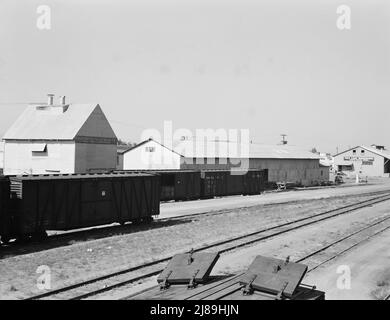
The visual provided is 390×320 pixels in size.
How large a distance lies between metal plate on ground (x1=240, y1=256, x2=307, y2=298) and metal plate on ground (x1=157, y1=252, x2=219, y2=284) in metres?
0.97

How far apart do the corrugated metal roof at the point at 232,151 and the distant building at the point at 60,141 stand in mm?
8988

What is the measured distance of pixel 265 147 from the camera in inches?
2675

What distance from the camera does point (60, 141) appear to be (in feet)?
155

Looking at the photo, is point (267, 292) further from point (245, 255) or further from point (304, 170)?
point (304, 170)

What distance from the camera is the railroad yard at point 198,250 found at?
39.5 feet

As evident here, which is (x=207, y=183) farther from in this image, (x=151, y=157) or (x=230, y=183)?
(x=151, y=157)

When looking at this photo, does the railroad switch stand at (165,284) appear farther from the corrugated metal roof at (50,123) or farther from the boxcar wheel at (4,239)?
the corrugated metal roof at (50,123)

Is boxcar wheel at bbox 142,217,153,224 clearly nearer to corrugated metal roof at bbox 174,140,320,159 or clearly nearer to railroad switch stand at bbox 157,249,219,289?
railroad switch stand at bbox 157,249,219,289

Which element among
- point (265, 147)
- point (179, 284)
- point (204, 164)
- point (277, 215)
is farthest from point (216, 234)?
point (265, 147)

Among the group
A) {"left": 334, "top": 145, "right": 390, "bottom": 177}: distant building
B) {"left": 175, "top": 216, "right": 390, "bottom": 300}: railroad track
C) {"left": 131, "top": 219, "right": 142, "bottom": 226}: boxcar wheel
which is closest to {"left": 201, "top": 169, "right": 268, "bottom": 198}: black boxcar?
{"left": 175, "top": 216, "right": 390, "bottom": 300}: railroad track

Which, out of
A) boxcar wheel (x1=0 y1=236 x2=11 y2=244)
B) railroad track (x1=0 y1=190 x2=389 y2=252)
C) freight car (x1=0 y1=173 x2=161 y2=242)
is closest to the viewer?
boxcar wheel (x1=0 y1=236 x2=11 y2=244)

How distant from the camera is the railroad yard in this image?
474 inches

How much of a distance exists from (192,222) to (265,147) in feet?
147

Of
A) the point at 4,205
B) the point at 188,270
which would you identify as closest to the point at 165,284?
the point at 188,270
